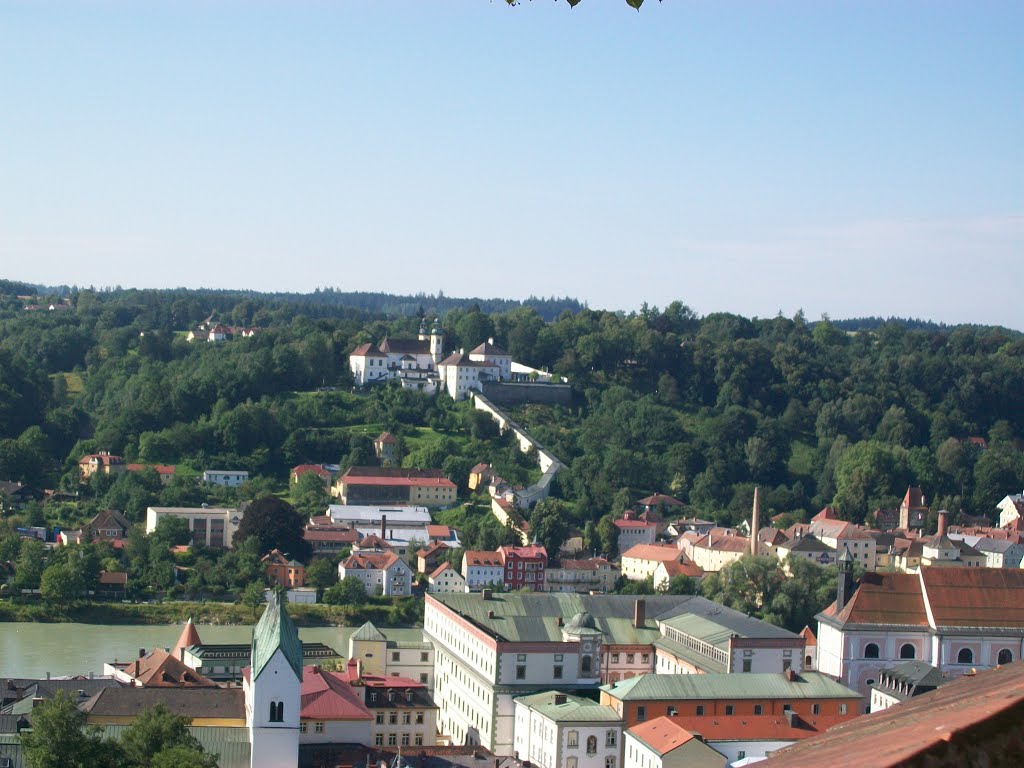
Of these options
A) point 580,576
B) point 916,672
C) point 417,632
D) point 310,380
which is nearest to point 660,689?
point 916,672

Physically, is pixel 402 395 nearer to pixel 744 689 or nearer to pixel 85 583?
pixel 85 583

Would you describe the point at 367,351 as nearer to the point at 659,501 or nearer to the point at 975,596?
the point at 659,501

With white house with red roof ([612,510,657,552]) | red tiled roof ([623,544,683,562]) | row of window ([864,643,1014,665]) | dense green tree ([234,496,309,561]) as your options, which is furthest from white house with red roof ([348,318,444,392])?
row of window ([864,643,1014,665])

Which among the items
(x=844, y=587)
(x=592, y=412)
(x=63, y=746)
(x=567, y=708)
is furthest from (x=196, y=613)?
(x=592, y=412)

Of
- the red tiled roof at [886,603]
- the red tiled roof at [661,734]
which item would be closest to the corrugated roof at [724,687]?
the red tiled roof at [661,734]

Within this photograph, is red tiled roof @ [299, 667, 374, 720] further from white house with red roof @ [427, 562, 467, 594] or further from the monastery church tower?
white house with red roof @ [427, 562, 467, 594]

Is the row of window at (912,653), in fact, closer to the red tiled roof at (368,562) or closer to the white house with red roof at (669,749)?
the white house with red roof at (669,749)

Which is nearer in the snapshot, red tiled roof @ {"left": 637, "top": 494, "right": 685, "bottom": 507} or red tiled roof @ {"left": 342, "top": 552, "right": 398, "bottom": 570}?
red tiled roof @ {"left": 342, "top": 552, "right": 398, "bottom": 570}
